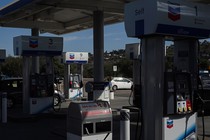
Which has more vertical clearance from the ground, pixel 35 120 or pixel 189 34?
pixel 189 34

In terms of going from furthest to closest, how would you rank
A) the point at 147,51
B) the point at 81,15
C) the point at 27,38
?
the point at 81,15 < the point at 27,38 < the point at 147,51

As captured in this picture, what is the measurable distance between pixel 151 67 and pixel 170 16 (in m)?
0.98

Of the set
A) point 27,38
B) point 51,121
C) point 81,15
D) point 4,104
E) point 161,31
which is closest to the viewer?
point 161,31

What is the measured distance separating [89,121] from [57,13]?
50.0ft

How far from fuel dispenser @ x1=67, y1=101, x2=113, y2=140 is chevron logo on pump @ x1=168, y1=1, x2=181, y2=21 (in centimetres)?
203

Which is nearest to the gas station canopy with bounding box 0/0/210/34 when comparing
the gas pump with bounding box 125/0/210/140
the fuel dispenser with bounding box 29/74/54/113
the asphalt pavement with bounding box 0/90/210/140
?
the fuel dispenser with bounding box 29/74/54/113

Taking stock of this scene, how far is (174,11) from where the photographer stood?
6.87m

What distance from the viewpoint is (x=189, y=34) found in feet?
23.5

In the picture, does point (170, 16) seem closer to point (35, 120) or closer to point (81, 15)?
point (35, 120)

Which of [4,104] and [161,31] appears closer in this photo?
[161,31]

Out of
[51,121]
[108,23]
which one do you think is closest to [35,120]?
[51,121]

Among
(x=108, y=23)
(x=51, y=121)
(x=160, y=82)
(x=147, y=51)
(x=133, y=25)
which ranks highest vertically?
(x=108, y=23)

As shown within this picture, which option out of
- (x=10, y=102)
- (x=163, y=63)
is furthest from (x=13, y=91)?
(x=163, y=63)

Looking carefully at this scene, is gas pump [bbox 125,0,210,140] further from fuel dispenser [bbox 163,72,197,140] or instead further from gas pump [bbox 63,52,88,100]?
gas pump [bbox 63,52,88,100]
